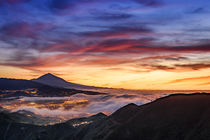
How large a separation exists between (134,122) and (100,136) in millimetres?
10655

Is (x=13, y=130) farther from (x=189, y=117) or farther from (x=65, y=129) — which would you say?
(x=189, y=117)

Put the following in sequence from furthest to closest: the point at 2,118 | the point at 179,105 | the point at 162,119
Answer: the point at 2,118 < the point at 179,105 < the point at 162,119

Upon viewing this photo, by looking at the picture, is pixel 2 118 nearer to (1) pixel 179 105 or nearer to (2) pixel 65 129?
(2) pixel 65 129

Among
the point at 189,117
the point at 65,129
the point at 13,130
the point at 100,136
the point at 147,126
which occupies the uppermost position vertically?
the point at 189,117

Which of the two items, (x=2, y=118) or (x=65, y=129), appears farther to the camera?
(x=2, y=118)

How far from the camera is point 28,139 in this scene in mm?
90500

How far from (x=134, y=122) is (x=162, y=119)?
721cm

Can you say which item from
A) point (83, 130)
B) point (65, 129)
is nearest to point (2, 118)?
point (65, 129)

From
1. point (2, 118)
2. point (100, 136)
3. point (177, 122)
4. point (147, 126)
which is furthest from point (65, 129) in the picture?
point (2, 118)

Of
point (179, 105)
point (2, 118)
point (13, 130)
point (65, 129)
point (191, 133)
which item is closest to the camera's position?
point (191, 133)

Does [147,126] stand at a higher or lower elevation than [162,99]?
lower

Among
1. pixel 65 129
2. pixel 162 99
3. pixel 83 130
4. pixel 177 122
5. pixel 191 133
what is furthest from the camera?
pixel 65 129

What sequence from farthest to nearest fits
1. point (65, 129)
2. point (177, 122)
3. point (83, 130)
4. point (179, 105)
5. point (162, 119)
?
point (65, 129) < point (83, 130) < point (179, 105) < point (162, 119) < point (177, 122)

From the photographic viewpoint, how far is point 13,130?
110 metres
